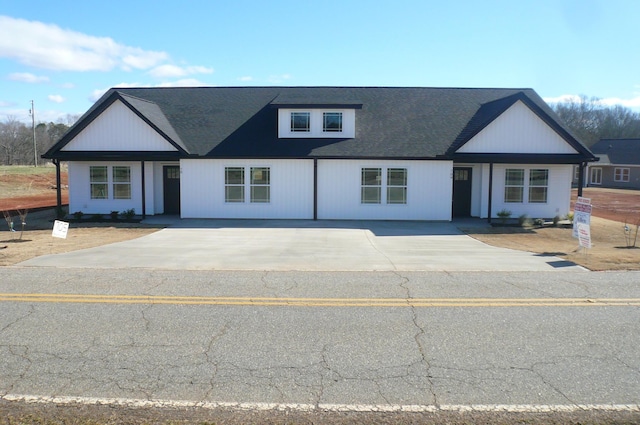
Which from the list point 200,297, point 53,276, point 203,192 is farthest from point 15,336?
point 203,192

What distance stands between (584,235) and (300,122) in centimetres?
1353

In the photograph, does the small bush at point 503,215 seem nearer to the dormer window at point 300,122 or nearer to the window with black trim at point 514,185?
the window with black trim at point 514,185

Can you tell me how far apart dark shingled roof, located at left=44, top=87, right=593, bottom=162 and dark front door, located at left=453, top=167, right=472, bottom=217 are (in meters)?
1.71

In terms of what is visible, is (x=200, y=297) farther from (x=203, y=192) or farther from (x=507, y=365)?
(x=203, y=192)

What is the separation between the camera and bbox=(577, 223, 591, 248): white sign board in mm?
14273

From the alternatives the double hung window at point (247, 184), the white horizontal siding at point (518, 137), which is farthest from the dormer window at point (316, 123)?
the white horizontal siding at point (518, 137)

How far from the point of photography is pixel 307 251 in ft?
48.5

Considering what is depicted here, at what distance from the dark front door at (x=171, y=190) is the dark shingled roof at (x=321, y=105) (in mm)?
1847

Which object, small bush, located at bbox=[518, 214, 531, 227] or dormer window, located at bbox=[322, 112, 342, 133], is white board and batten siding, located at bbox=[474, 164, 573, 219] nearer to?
small bush, located at bbox=[518, 214, 531, 227]

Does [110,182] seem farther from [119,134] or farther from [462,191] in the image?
[462,191]

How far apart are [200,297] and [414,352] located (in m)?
4.07

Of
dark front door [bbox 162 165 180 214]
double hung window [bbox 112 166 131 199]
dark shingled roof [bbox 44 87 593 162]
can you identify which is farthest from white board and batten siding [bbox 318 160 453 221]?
double hung window [bbox 112 166 131 199]

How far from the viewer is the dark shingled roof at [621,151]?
56969mm

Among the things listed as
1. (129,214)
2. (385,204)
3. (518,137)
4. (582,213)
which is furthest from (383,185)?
(129,214)
